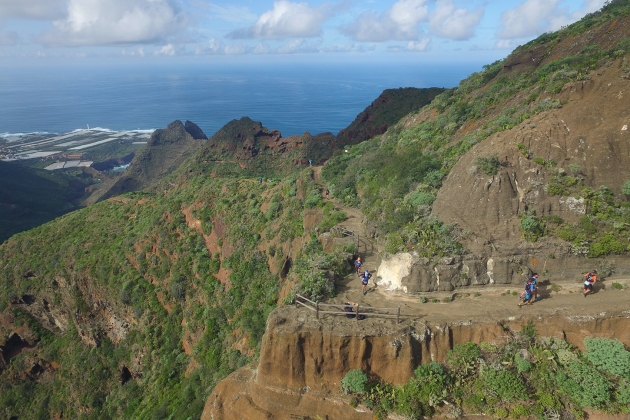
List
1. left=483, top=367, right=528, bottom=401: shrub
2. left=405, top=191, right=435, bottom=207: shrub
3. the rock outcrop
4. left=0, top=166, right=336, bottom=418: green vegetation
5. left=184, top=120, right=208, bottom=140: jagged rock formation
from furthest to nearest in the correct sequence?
left=184, top=120, right=208, bottom=140: jagged rock formation < left=0, top=166, right=336, bottom=418: green vegetation < left=405, top=191, right=435, bottom=207: shrub < the rock outcrop < left=483, top=367, right=528, bottom=401: shrub

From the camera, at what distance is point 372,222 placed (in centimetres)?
1880

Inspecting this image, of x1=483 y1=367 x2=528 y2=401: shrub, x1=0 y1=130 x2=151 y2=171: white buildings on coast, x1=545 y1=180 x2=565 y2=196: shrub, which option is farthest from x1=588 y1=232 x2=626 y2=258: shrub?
x1=0 y1=130 x2=151 y2=171: white buildings on coast

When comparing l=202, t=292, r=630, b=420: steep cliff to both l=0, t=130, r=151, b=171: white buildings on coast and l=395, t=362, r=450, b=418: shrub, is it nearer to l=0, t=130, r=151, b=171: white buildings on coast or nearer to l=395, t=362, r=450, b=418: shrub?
l=395, t=362, r=450, b=418: shrub

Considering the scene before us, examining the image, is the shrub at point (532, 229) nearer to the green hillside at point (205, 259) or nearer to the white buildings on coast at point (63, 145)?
the green hillside at point (205, 259)

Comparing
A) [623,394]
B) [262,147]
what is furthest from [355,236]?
[262,147]

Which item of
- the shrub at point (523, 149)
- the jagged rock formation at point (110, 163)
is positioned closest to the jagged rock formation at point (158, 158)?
the jagged rock formation at point (110, 163)

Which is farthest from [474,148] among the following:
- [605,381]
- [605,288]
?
[605,381]

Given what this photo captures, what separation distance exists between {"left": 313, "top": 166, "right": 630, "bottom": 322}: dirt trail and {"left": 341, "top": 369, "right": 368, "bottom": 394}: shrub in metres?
2.60

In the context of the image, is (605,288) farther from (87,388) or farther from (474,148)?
(87,388)

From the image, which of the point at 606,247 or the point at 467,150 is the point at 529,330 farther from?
the point at 467,150

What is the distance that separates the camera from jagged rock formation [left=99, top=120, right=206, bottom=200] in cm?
9669

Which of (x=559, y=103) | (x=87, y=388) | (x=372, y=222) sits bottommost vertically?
(x=87, y=388)

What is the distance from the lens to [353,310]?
41.2 ft

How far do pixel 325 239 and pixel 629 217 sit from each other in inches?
505
